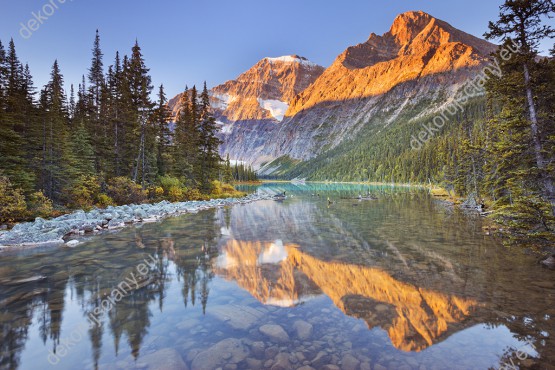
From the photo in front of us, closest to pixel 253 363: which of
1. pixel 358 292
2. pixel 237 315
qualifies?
pixel 237 315

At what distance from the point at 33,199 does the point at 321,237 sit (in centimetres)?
2096

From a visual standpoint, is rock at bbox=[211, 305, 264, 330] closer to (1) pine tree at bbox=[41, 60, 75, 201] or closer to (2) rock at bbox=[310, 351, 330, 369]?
(2) rock at bbox=[310, 351, 330, 369]

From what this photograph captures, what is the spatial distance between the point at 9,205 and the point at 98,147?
1532 cm

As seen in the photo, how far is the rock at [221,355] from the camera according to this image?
5230 millimetres

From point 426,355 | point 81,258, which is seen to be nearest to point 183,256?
point 81,258

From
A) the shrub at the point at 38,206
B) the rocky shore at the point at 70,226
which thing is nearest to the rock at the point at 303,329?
the rocky shore at the point at 70,226

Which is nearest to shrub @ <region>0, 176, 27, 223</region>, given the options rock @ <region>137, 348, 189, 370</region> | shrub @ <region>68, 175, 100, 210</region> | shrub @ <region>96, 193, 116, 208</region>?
shrub @ <region>68, 175, 100, 210</region>

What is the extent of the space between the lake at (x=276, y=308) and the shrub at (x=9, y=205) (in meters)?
6.70

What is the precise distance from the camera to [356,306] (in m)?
7.77

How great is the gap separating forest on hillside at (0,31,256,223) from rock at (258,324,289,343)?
1913 cm

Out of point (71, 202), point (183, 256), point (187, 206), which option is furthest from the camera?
point (187, 206)

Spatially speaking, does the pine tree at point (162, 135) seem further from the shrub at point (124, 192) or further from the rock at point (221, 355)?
the rock at point (221, 355)

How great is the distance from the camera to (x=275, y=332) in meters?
6.47

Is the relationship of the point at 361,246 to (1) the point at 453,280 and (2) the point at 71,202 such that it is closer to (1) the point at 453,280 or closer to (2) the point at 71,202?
(1) the point at 453,280
